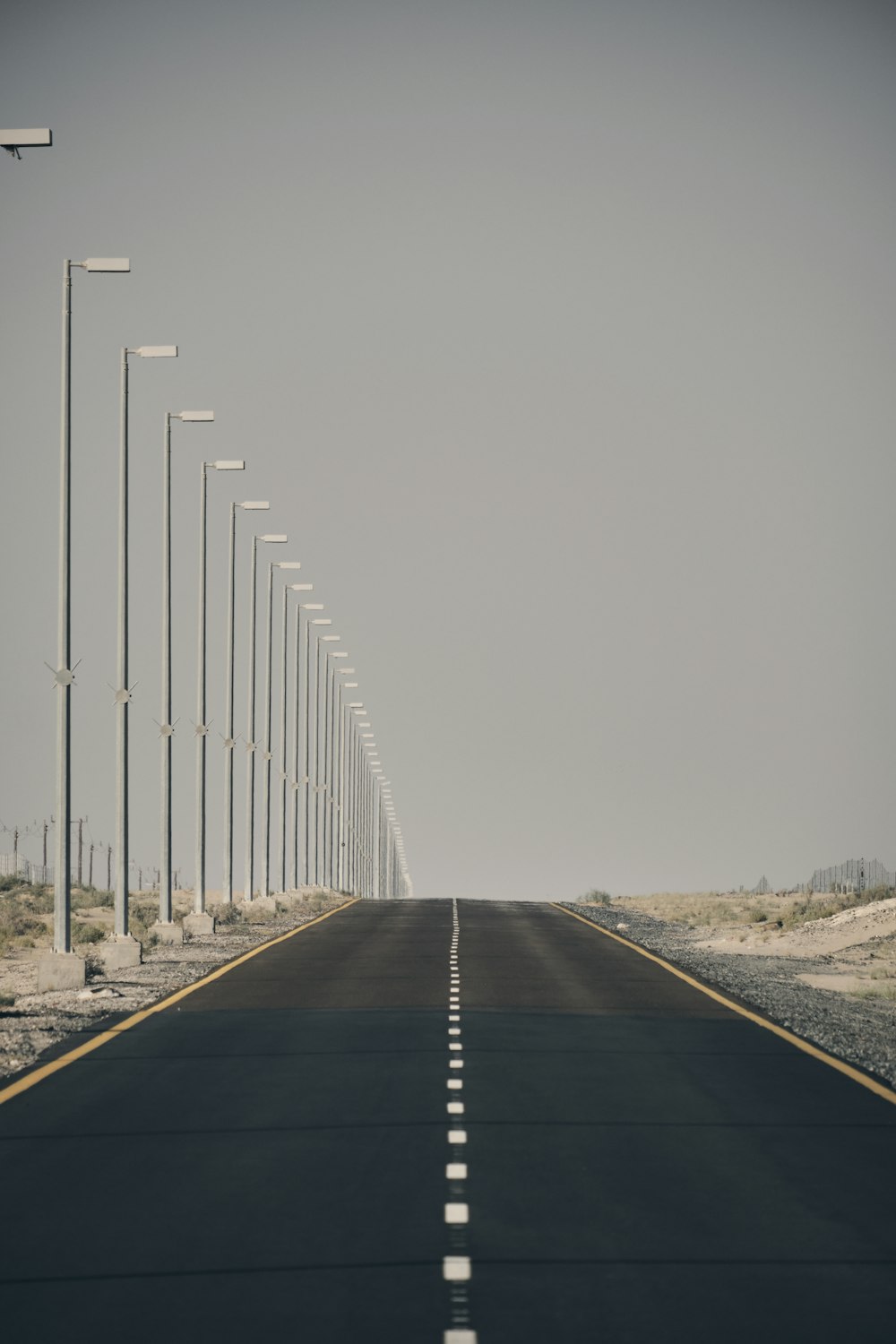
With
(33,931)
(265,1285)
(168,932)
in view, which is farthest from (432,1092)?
(33,931)

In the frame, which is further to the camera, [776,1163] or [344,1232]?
[776,1163]

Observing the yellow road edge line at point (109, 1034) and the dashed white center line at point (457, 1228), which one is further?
the yellow road edge line at point (109, 1034)

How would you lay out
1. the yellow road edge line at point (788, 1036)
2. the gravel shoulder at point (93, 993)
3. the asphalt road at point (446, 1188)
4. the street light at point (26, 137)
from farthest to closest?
the street light at point (26, 137) → the gravel shoulder at point (93, 993) → the yellow road edge line at point (788, 1036) → the asphalt road at point (446, 1188)

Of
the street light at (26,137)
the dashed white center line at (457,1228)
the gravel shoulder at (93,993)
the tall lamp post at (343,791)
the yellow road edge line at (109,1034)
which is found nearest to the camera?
the dashed white center line at (457,1228)

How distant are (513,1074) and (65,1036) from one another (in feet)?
18.7

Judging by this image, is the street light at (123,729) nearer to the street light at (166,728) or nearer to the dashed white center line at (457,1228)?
the street light at (166,728)

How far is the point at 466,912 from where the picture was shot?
61000 mm

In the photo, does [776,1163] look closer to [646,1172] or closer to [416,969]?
[646,1172]

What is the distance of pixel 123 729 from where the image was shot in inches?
1384

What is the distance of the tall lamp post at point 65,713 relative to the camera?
28672 mm

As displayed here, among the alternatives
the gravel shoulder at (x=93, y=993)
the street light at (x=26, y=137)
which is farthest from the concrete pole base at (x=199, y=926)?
the street light at (x=26, y=137)

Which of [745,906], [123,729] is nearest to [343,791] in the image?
[745,906]

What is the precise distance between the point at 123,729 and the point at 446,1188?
77.8 feet

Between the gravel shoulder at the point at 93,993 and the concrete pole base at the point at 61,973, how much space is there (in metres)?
0.25
